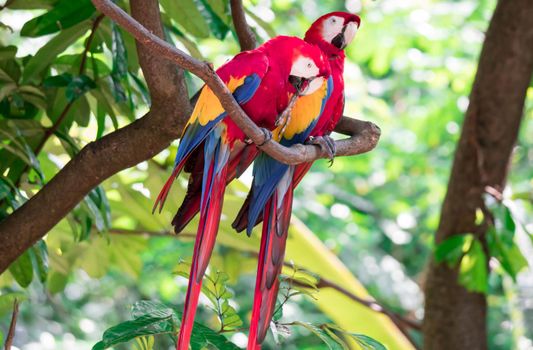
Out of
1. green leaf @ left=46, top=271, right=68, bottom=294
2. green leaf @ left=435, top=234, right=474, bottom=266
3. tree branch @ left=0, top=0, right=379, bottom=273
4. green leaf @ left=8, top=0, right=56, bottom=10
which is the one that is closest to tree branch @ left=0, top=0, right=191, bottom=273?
tree branch @ left=0, top=0, right=379, bottom=273

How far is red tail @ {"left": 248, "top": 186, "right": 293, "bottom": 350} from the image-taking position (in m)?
0.65

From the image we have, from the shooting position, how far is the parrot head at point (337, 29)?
763mm

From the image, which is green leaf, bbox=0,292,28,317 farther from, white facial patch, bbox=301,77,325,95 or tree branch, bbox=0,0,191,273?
white facial patch, bbox=301,77,325,95

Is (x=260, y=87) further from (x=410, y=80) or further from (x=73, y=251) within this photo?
(x=410, y=80)

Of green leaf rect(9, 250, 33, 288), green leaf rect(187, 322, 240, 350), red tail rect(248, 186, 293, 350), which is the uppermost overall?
green leaf rect(9, 250, 33, 288)

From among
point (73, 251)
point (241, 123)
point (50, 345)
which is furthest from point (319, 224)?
point (241, 123)

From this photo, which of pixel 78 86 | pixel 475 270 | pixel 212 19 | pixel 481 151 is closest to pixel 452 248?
pixel 475 270

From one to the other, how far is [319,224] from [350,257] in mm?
262

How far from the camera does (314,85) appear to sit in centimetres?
69

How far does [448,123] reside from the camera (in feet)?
8.18

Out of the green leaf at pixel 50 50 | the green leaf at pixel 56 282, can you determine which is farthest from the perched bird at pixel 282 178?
the green leaf at pixel 56 282

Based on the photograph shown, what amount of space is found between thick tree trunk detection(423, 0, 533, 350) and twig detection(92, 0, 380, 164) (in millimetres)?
646

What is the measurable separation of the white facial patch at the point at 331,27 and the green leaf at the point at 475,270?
1.97 ft

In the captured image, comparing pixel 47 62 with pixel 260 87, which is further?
pixel 47 62
